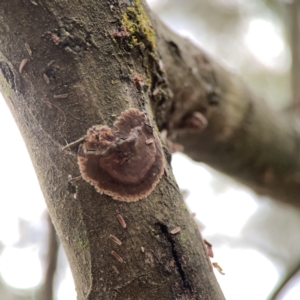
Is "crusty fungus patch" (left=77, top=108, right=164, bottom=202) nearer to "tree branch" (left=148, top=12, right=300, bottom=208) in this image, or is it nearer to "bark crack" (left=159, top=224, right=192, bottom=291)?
"bark crack" (left=159, top=224, right=192, bottom=291)

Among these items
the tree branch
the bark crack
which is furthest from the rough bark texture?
the tree branch

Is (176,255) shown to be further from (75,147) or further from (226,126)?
(226,126)

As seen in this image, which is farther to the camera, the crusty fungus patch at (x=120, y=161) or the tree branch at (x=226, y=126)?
the tree branch at (x=226, y=126)

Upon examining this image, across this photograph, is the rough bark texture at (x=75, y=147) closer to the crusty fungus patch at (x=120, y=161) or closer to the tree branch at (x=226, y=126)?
the crusty fungus patch at (x=120, y=161)

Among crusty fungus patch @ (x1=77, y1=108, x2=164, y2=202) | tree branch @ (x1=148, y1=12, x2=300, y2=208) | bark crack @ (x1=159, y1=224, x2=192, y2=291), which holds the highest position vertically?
crusty fungus patch @ (x1=77, y1=108, x2=164, y2=202)

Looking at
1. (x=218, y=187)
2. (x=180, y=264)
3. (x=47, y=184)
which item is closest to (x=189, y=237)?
(x=180, y=264)

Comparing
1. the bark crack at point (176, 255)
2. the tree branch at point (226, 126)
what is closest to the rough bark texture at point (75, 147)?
the bark crack at point (176, 255)

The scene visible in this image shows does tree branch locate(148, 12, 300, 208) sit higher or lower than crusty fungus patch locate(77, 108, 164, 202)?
lower
